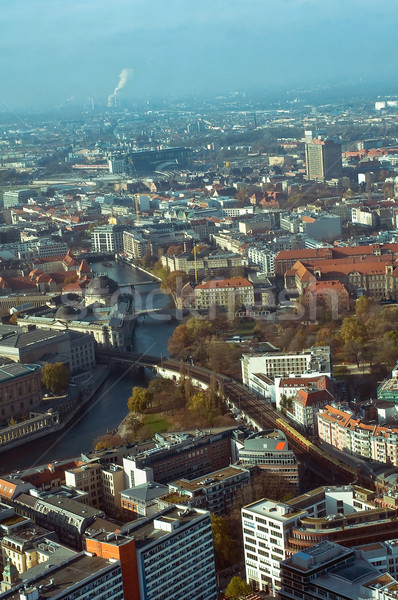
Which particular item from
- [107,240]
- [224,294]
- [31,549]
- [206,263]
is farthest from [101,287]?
[31,549]

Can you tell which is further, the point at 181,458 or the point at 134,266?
the point at 134,266

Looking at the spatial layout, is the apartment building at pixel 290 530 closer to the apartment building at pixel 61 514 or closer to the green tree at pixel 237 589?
the green tree at pixel 237 589

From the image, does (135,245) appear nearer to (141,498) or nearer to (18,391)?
(18,391)

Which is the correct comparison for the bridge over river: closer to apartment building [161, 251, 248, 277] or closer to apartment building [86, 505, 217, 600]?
apartment building [86, 505, 217, 600]

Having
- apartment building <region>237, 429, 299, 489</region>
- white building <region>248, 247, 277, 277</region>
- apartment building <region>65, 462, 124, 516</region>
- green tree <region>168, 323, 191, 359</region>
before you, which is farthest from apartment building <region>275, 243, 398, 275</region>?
apartment building <region>65, 462, 124, 516</region>

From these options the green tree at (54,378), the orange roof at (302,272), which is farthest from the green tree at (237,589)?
the orange roof at (302,272)

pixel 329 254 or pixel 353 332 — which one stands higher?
pixel 329 254
